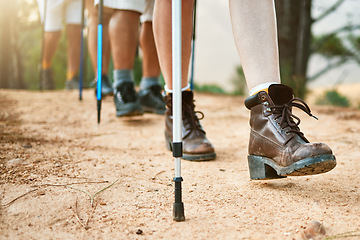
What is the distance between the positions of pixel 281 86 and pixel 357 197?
0.38 metres

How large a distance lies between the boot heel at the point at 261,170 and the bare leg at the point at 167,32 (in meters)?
0.51

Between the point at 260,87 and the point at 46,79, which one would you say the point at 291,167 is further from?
the point at 46,79

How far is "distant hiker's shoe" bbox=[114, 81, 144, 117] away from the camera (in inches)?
80.7

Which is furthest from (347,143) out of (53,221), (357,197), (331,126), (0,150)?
(0,150)

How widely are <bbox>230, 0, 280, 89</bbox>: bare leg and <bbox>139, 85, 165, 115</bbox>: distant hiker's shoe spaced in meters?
1.38

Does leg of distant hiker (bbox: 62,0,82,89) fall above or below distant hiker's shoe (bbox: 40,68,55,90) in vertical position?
above

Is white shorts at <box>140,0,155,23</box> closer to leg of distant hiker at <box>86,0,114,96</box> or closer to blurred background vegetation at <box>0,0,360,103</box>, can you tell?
leg of distant hiker at <box>86,0,114,96</box>

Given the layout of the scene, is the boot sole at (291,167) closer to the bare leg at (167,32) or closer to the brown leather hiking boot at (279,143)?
the brown leather hiking boot at (279,143)

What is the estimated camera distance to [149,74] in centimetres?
244

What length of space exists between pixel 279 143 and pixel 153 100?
1.53m

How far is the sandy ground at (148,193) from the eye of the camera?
2.68 feet

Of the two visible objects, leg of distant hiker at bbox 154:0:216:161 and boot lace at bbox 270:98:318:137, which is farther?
leg of distant hiker at bbox 154:0:216:161

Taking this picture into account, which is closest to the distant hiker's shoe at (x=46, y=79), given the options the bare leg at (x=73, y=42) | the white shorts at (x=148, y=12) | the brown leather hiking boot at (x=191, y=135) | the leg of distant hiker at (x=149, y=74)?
the bare leg at (x=73, y=42)

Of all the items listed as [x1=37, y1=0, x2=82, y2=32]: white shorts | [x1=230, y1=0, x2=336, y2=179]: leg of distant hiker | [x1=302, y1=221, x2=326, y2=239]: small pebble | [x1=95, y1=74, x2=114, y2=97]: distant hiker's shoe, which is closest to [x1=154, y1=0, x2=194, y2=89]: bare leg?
[x1=230, y1=0, x2=336, y2=179]: leg of distant hiker
